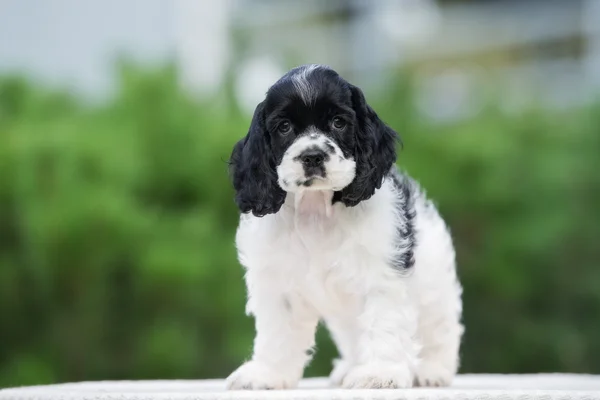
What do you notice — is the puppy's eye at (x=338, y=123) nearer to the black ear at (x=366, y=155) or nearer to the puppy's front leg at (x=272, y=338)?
the black ear at (x=366, y=155)

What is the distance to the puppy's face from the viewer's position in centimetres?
328

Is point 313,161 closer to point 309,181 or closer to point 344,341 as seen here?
point 309,181

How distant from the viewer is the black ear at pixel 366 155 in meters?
3.48

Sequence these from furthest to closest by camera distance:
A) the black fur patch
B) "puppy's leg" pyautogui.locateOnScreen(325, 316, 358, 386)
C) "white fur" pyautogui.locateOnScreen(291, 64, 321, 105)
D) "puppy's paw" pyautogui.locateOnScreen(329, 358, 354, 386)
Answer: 1. "puppy's paw" pyautogui.locateOnScreen(329, 358, 354, 386)
2. "puppy's leg" pyautogui.locateOnScreen(325, 316, 358, 386)
3. the black fur patch
4. "white fur" pyautogui.locateOnScreen(291, 64, 321, 105)

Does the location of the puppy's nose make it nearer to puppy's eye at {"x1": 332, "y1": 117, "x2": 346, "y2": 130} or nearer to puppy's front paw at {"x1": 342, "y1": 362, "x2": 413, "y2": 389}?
puppy's eye at {"x1": 332, "y1": 117, "x2": 346, "y2": 130}

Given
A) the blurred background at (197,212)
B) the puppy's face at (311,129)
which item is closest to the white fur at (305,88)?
the puppy's face at (311,129)

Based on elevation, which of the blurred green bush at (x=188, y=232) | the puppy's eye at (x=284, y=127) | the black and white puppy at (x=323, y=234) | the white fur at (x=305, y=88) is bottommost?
the blurred green bush at (x=188, y=232)

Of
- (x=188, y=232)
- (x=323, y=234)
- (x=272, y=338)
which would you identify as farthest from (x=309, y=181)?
(x=188, y=232)

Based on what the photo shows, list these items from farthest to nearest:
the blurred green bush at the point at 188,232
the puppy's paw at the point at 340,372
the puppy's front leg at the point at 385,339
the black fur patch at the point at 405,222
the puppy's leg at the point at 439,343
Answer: the blurred green bush at the point at 188,232 < the puppy's paw at the point at 340,372 < the puppy's leg at the point at 439,343 < the black fur patch at the point at 405,222 < the puppy's front leg at the point at 385,339

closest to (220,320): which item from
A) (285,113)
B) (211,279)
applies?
(211,279)

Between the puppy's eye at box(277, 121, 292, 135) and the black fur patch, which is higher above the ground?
the puppy's eye at box(277, 121, 292, 135)

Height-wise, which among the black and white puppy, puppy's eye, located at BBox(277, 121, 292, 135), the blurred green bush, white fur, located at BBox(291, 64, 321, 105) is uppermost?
white fur, located at BBox(291, 64, 321, 105)

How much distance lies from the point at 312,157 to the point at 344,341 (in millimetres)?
1351

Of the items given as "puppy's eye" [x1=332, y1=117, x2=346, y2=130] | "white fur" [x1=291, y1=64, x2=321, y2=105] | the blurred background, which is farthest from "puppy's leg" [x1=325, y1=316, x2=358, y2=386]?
the blurred background
